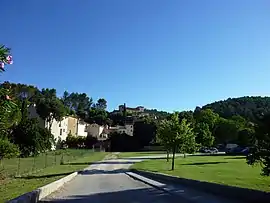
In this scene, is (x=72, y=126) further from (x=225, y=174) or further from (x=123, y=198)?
(x=123, y=198)

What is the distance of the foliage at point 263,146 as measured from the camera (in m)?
17.6

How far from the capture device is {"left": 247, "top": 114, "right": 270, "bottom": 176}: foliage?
57.9 feet

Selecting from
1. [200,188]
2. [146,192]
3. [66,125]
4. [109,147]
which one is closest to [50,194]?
[146,192]

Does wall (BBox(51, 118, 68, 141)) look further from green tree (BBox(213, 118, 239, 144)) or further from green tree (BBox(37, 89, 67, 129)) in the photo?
green tree (BBox(213, 118, 239, 144))

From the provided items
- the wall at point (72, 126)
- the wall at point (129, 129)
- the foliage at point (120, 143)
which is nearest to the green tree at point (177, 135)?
the wall at point (72, 126)

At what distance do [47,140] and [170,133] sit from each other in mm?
32093

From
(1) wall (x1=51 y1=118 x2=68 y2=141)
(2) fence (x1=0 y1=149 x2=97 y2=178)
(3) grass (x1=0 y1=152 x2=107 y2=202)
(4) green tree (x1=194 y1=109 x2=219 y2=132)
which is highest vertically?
(4) green tree (x1=194 y1=109 x2=219 y2=132)

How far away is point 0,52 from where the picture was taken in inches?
287

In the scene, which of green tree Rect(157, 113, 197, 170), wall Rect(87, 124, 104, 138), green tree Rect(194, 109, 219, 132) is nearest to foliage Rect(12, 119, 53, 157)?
green tree Rect(157, 113, 197, 170)

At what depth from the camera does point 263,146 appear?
18.0 metres

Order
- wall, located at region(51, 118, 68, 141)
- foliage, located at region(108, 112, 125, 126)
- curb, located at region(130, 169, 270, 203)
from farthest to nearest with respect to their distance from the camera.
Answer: foliage, located at region(108, 112, 125, 126) < wall, located at region(51, 118, 68, 141) < curb, located at region(130, 169, 270, 203)

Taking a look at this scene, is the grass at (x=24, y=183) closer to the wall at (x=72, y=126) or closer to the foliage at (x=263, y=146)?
the foliage at (x=263, y=146)

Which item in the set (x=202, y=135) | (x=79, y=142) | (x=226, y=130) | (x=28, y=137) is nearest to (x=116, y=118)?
(x=226, y=130)

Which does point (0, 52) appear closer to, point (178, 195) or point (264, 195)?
point (264, 195)
